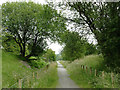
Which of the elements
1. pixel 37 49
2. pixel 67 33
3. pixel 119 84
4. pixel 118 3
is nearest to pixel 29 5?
pixel 37 49

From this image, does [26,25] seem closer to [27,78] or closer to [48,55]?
[27,78]

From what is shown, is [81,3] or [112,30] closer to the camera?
[112,30]

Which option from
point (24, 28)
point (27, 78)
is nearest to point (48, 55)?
point (24, 28)

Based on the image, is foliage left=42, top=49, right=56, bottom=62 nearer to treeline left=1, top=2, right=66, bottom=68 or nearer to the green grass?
treeline left=1, top=2, right=66, bottom=68

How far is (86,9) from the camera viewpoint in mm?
11297

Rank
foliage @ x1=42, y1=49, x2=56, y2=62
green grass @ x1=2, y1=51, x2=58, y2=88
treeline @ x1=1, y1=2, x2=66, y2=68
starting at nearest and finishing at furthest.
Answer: green grass @ x1=2, y1=51, x2=58, y2=88 → treeline @ x1=1, y1=2, x2=66, y2=68 → foliage @ x1=42, y1=49, x2=56, y2=62

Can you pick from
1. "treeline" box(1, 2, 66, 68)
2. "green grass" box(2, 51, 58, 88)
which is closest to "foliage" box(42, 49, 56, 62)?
"treeline" box(1, 2, 66, 68)

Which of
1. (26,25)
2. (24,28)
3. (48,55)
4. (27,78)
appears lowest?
(27,78)

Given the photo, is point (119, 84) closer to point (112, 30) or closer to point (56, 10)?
point (112, 30)

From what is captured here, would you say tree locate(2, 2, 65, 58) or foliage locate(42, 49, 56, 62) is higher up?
tree locate(2, 2, 65, 58)

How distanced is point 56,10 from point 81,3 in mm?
3080

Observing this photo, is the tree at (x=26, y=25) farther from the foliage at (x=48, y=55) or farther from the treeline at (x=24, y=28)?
the foliage at (x=48, y=55)

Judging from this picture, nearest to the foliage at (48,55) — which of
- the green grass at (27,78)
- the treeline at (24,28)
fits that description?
the treeline at (24,28)

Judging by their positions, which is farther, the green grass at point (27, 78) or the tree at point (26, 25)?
the tree at point (26, 25)
